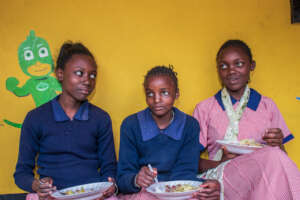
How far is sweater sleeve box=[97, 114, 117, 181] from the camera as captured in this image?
1.97 meters

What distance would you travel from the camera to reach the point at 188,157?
184 centimetres

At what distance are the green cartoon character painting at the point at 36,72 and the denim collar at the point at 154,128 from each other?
710 millimetres

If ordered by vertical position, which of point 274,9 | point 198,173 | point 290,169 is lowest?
point 198,173

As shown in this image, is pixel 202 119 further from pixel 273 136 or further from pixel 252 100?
pixel 273 136

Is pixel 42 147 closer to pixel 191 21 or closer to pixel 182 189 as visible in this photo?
pixel 182 189

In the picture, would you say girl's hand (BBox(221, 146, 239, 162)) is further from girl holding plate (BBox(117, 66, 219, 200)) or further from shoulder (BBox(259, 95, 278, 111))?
shoulder (BBox(259, 95, 278, 111))

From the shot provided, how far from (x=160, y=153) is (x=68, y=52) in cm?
86

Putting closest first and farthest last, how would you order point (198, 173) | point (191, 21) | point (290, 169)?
point (290, 169) < point (198, 173) < point (191, 21)

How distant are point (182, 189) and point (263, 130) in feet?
2.89

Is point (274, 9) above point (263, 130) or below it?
above

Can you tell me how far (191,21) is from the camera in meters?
2.34

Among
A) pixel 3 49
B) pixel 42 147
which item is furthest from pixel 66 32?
Answer: pixel 42 147

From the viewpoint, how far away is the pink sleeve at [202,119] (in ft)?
6.93

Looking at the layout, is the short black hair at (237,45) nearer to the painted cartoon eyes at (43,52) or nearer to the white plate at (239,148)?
the white plate at (239,148)
